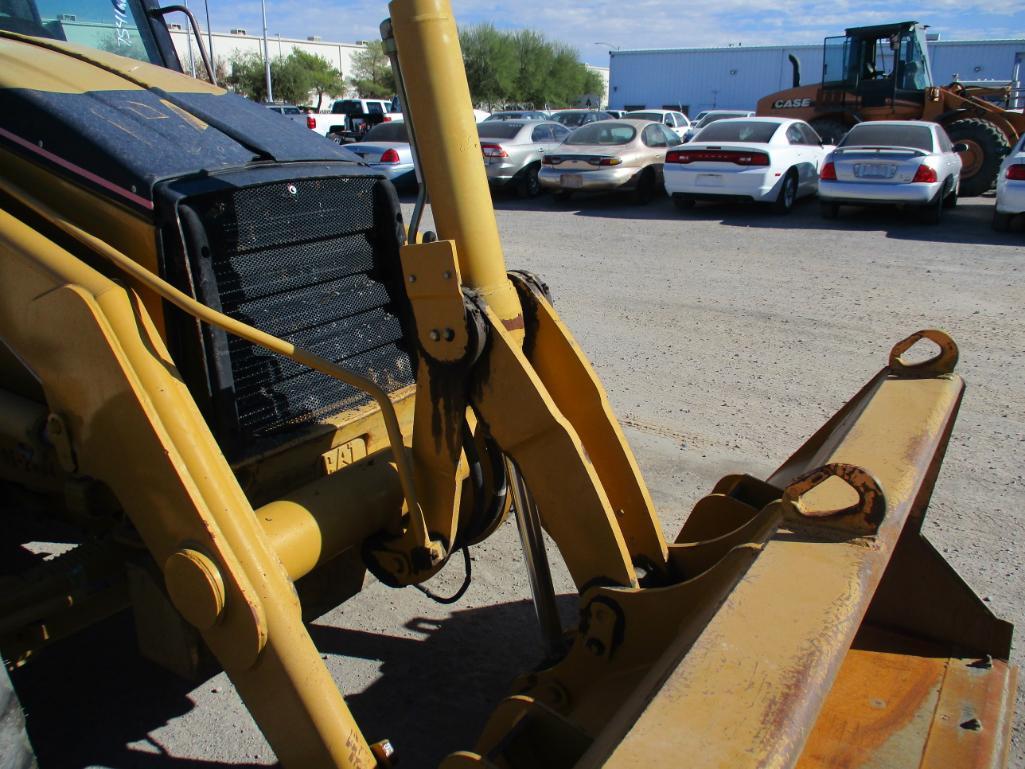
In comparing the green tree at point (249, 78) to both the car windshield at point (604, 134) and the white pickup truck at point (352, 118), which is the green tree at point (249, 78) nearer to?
the white pickup truck at point (352, 118)

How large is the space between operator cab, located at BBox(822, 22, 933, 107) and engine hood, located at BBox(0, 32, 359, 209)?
17.4 metres

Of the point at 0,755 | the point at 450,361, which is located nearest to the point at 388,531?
the point at 450,361

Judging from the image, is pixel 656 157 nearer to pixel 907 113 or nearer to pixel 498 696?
pixel 907 113

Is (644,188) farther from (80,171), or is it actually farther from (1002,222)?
(80,171)

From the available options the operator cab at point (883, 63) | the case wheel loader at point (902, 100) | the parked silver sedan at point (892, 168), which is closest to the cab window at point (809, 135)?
the parked silver sedan at point (892, 168)

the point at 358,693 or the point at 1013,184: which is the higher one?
the point at 1013,184

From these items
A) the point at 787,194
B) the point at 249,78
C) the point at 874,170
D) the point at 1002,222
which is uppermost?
the point at 249,78

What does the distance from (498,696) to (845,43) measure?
18.2 m

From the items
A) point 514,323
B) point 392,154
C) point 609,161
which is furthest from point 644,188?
point 514,323

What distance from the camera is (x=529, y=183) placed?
18.1 metres

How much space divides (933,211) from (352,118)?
76.6 ft

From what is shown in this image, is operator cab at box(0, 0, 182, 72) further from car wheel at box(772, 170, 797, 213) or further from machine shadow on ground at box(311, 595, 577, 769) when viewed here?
car wheel at box(772, 170, 797, 213)

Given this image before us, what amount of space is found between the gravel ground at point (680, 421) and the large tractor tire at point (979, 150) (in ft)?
13.4

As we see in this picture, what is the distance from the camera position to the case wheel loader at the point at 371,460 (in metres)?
2.14
